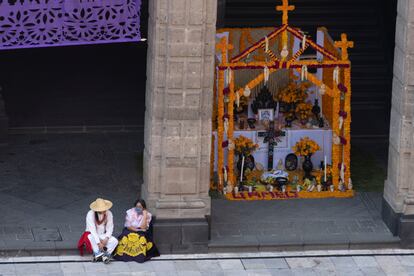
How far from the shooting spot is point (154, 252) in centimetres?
2947

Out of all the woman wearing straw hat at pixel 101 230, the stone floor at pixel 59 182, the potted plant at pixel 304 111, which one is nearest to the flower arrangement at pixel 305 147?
the potted plant at pixel 304 111

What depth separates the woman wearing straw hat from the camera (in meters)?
29.2

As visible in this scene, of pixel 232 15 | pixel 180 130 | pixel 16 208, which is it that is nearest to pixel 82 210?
pixel 16 208

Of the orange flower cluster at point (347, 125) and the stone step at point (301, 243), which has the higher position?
the orange flower cluster at point (347, 125)

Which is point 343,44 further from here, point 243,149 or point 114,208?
point 114,208

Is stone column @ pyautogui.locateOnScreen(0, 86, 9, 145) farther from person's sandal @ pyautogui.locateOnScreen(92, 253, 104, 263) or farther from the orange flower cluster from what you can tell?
the orange flower cluster

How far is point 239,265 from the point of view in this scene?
29.4 meters

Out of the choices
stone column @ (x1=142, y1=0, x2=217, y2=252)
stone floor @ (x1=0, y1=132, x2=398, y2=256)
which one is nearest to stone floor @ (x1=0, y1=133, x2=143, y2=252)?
stone floor @ (x1=0, y1=132, x2=398, y2=256)

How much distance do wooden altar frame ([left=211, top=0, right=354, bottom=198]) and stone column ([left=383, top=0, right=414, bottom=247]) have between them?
6.70 feet

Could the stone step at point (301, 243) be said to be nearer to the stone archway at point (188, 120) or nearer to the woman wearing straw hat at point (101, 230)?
the stone archway at point (188, 120)

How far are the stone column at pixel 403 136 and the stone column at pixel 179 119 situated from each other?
3544 millimetres

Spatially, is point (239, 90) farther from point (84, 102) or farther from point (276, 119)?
point (84, 102)

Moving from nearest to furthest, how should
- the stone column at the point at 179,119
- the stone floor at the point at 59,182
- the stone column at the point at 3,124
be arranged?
1. the stone column at the point at 179,119
2. the stone floor at the point at 59,182
3. the stone column at the point at 3,124

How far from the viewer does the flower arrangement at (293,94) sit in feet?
110
